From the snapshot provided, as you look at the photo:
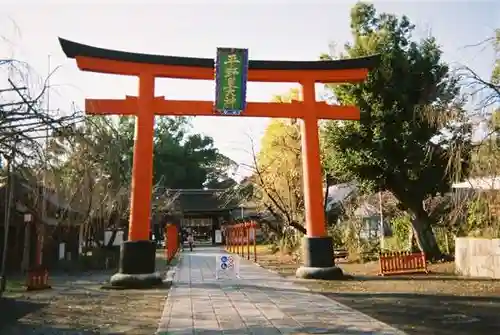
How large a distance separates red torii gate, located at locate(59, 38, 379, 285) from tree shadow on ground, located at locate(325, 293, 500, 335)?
11.3ft

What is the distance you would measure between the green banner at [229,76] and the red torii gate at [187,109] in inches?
14.0

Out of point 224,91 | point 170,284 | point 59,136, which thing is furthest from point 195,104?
point 59,136

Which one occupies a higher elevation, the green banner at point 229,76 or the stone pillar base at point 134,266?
the green banner at point 229,76

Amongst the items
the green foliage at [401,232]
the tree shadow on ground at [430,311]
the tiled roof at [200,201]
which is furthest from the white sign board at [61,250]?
Answer: the tiled roof at [200,201]

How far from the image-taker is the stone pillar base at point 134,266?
13.0m

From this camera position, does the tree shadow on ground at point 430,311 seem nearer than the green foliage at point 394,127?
Yes

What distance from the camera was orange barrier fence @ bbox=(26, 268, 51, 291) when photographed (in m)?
13.5

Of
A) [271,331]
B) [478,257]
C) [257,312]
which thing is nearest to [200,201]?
[478,257]

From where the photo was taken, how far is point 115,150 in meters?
7.18

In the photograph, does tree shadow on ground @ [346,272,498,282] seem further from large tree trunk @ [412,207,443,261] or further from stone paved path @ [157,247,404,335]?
large tree trunk @ [412,207,443,261]

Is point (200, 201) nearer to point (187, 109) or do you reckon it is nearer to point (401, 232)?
point (401, 232)

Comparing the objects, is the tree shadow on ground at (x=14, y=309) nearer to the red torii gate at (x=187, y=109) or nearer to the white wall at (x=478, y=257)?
the red torii gate at (x=187, y=109)

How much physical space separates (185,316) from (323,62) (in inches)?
359

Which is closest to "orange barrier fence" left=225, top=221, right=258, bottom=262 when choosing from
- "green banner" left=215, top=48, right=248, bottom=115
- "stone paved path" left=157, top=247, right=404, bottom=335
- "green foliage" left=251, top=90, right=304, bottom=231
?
"green foliage" left=251, top=90, right=304, bottom=231
